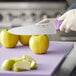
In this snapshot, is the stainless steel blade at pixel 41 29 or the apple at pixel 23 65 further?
the stainless steel blade at pixel 41 29

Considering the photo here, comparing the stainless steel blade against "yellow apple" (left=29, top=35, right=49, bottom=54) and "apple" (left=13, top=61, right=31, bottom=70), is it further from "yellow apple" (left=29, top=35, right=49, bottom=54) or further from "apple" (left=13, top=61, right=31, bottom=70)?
"apple" (left=13, top=61, right=31, bottom=70)

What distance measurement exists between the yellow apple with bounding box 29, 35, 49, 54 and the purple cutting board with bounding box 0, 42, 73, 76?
0.02m

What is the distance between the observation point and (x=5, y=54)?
844 millimetres

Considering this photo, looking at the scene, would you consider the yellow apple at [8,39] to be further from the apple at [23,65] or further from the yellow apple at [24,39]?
the apple at [23,65]

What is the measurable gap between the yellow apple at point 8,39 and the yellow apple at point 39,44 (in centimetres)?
11

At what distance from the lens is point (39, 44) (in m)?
0.83

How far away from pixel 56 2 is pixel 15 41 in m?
1.45

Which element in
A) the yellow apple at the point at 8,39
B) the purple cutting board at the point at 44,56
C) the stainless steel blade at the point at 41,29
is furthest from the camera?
the yellow apple at the point at 8,39

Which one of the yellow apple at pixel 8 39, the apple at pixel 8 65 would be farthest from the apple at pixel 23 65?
the yellow apple at pixel 8 39

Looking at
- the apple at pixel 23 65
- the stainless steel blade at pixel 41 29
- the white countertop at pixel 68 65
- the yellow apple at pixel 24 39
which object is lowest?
the white countertop at pixel 68 65

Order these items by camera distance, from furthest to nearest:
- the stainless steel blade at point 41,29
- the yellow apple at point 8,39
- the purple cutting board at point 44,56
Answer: the yellow apple at point 8,39 → the stainless steel blade at point 41,29 → the purple cutting board at point 44,56

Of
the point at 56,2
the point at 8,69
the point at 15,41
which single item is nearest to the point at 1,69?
the point at 8,69

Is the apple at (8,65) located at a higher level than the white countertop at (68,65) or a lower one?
higher

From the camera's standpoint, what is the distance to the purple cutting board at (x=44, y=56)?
2.10 ft
